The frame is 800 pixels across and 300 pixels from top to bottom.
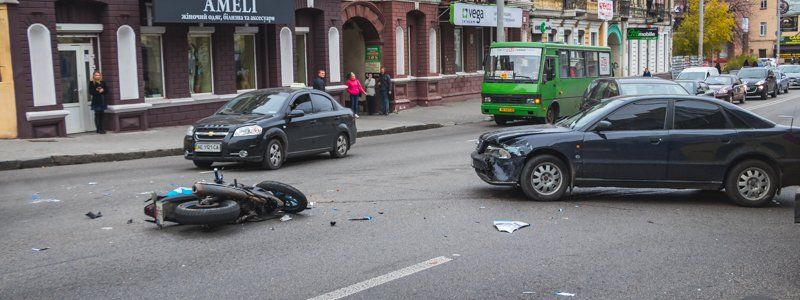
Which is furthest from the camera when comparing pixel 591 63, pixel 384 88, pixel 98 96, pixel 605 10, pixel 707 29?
pixel 707 29

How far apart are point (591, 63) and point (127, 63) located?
1460cm

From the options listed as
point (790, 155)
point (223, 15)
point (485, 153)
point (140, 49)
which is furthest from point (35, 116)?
point (790, 155)

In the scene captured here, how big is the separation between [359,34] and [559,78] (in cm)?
882

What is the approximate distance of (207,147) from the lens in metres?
14.4

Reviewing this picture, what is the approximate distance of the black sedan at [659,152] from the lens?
10469 mm

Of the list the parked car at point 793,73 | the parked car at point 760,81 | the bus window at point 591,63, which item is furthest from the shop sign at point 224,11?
the parked car at point 793,73

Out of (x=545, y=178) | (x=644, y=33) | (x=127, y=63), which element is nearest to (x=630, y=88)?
(x=545, y=178)

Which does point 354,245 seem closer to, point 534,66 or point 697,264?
point 697,264

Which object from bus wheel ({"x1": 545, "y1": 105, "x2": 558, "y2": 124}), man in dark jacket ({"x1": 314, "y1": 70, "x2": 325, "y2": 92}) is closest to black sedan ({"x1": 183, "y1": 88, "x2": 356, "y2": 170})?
man in dark jacket ({"x1": 314, "y1": 70, "x2": 325, "y2": 92})

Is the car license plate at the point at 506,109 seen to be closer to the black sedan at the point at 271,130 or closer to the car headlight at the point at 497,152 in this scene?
the black sedan at the point at 271,130

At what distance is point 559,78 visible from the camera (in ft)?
83.6

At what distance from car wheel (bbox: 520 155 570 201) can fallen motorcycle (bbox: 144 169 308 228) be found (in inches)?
120

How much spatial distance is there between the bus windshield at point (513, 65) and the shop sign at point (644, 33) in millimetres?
26217

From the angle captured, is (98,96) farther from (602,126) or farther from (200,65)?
(602,126)
